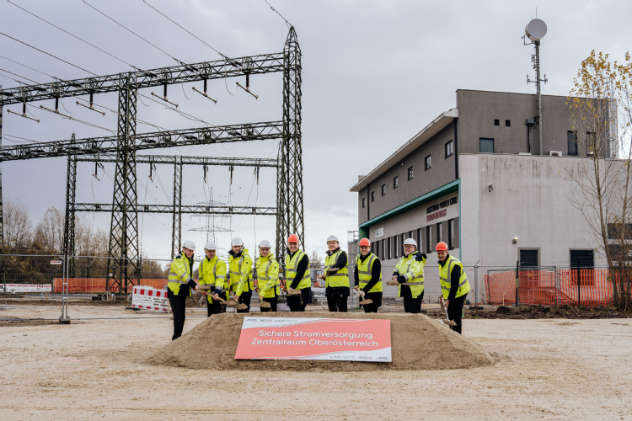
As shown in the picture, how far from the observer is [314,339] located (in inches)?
369

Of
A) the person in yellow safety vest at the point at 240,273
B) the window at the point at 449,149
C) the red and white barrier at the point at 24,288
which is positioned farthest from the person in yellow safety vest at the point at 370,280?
the window at the point at 449,149

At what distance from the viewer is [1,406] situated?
258 inches

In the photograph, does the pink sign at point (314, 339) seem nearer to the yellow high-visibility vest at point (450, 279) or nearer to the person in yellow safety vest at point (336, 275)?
the person in yellow safety vest at point (336, 275)

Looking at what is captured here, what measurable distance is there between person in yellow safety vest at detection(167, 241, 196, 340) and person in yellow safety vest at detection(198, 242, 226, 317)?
38 cm

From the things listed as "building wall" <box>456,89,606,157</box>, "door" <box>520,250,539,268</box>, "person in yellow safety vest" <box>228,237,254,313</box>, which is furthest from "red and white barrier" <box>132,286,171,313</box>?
"door" <box>520,250,539,268</box>

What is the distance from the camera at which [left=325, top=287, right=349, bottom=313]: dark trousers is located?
11.7 meters

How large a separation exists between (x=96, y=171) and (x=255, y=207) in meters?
13.6

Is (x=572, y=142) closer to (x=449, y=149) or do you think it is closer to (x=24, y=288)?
(x=449, y=149)

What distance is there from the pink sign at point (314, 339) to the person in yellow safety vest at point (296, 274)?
67.3 inches

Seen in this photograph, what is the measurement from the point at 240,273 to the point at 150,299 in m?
14.7

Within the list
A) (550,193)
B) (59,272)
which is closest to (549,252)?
(550,193)

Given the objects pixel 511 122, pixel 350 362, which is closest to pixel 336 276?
pixel 350 362

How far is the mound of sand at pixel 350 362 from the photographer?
9.06 m

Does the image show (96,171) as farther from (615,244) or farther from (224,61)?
(615,244)
